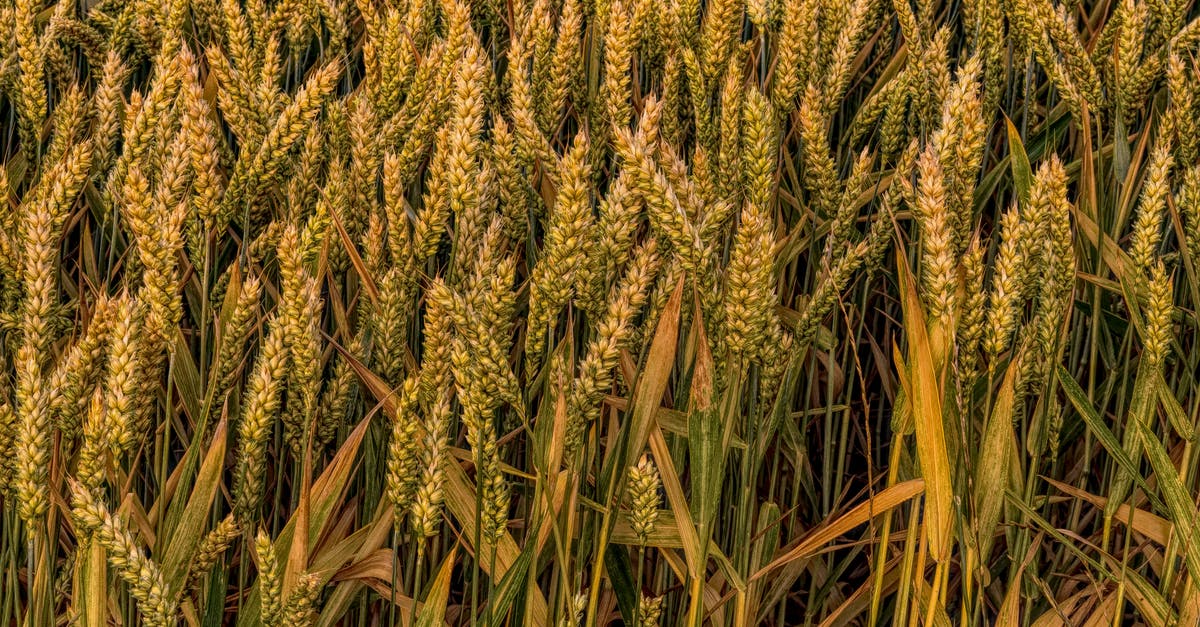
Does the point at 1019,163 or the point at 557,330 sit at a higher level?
the point at 1019,163

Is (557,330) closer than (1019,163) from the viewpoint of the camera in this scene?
No

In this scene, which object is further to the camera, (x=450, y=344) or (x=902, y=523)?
(x=902, y=523)

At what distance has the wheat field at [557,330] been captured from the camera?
0.88 metres

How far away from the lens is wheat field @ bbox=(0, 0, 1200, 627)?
882 mm

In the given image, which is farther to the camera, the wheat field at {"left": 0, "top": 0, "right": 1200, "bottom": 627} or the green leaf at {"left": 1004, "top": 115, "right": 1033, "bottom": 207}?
the green leaf at {"left": 1004, "top": 115, "right": 1033, "bottom": 207}

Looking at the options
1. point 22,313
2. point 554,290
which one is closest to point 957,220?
point 554,290

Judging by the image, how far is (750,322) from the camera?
2.84 feet

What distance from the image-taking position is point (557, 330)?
1.33 metres

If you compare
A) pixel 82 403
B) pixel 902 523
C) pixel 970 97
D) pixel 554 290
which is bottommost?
pixel 902 523

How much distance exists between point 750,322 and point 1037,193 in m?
0.31

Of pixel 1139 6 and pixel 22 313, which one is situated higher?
pixel 1139 6

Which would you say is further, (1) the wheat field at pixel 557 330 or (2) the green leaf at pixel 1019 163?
(2) the green leaf at pixel 1019 163

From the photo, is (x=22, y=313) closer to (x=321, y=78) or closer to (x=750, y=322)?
(x=321, y=78)

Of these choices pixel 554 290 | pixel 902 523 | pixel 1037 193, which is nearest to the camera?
pixel 554 290
